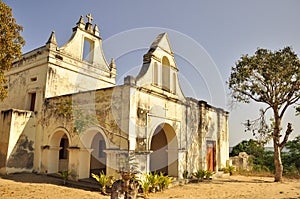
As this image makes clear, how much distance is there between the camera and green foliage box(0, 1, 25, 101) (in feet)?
29.1

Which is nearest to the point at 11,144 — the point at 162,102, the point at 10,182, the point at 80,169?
the point at 10,182

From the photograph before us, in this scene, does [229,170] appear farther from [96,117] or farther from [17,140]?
[17,140]

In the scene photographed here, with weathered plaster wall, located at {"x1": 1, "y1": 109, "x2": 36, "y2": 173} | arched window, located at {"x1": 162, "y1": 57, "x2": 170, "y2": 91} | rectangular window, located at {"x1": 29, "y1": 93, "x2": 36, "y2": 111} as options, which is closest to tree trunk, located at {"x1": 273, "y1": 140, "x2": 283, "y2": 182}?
arched window, located at {"x1": 162, "y1": 57, "x2": 170, "y2": 91}

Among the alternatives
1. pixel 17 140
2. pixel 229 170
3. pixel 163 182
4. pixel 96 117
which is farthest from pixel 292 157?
pixel 17 140

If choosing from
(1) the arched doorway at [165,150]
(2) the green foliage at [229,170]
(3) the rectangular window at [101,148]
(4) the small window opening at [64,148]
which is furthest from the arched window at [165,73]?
(2) the green foliage at [229,170]

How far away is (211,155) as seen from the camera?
16.3 meters

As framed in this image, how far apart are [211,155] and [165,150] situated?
4257mm

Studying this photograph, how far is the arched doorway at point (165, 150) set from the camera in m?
13.0

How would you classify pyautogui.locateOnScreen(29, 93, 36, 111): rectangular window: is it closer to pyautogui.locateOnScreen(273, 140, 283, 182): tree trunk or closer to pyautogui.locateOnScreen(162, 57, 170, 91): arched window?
pyautogui.locateOnScreen(162, 57, 170, 91): arched window

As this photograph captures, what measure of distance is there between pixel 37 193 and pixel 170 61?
941cm

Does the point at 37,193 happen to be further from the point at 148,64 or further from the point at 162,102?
the point at 148,64

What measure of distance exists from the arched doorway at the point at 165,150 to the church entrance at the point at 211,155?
10.6ft

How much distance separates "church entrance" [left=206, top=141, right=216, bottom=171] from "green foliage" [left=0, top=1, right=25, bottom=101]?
12.3 m

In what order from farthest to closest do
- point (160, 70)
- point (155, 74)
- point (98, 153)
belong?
1. point (98, 153)
2. point (160, 70)
3. point (155, 74)
